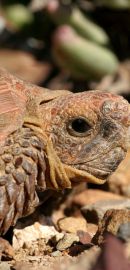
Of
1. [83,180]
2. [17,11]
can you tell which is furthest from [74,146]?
[17,11]

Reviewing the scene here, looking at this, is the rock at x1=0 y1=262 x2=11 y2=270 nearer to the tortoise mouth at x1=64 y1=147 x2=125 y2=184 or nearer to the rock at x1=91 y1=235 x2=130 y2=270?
the tortoise mouth at x1=64 y1=147 x2=125 y2=184

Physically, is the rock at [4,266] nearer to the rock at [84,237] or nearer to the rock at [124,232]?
the rock at [84,237]

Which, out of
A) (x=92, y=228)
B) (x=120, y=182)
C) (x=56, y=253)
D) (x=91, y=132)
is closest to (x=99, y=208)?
(x=92, y=228)

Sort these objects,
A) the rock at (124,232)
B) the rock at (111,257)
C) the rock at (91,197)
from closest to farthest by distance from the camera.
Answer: the rock at (111,257) < the rock at (124,232) < the rock at (91,197)

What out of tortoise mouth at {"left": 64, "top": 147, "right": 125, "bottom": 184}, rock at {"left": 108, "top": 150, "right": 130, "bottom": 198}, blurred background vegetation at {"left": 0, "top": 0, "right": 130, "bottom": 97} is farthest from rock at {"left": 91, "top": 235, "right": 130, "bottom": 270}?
blurred background vegetation at {"left": 0, "top": 0, "right": 130, "bottom": 97}

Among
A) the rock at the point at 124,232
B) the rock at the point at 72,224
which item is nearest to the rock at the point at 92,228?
the rock at the point at 72,224

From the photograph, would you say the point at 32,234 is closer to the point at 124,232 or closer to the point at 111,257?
the point at 124,232
